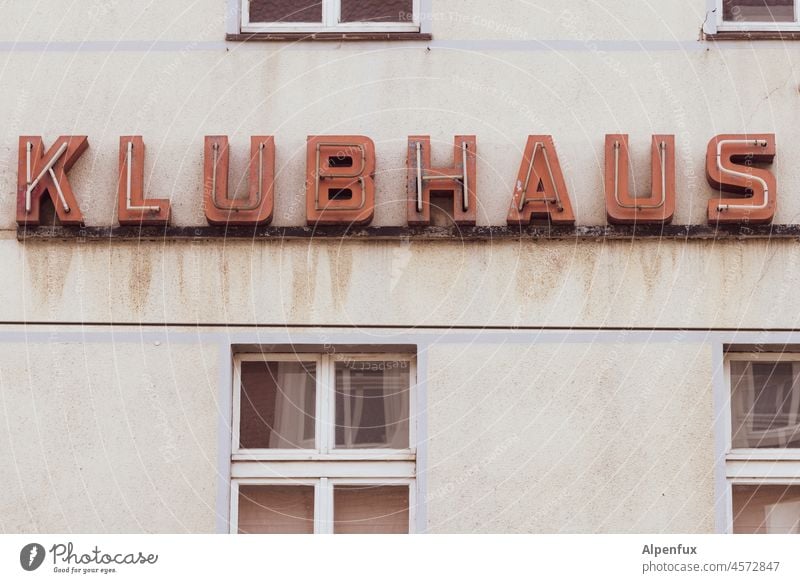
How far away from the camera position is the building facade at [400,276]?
9.16 m

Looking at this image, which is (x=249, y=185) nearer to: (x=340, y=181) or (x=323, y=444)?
(x=340, y=181)

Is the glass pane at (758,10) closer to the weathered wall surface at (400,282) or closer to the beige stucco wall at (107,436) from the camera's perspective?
the weathered wall surface at (400,282)

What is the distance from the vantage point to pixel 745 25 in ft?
32.0

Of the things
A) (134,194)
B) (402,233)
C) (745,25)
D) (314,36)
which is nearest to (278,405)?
(402,233)

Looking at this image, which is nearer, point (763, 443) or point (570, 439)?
point (570, 439)

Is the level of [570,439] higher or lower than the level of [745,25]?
lower

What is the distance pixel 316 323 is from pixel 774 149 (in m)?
2.84

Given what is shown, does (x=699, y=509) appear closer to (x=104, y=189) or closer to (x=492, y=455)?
(x=492, y=455)

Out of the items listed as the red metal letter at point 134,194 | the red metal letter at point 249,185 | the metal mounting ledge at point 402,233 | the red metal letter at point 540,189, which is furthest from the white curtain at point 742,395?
the red metal letter at point 134,194

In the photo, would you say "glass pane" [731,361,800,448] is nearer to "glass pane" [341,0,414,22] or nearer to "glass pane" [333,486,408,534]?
"glass pane" [333,486,408,534]

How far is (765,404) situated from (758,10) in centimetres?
241

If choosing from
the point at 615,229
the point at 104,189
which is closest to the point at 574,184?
the point at 615,229

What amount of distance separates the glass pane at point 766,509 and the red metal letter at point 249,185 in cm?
316

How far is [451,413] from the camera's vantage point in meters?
9.25
